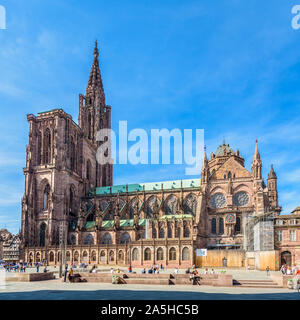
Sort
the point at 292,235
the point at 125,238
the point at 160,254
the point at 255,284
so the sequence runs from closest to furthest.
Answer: the point at 255,284
the point at 292,235
the point at 160,254
the point at 125,238

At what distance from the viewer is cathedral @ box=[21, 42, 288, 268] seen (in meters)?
66.9

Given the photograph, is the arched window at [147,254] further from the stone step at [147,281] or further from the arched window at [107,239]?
the stone step at [147,281]

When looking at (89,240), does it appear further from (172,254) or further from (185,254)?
(185,254)

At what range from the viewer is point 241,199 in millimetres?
74875

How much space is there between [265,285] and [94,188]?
73892 millimetres

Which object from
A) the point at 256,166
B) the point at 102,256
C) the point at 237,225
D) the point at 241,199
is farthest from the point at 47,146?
the point at 256,166

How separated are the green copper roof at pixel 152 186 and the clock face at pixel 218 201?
28.2ft

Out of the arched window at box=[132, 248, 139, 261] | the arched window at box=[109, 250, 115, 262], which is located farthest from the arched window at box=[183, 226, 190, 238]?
the arched window at box=[109, 250, 115, 262]

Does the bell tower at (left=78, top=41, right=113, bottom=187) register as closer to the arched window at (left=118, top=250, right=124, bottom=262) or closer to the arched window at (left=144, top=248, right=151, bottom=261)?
the arched window at (left=118, top=250, right=124, bottom=262)

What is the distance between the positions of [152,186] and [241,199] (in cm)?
2536

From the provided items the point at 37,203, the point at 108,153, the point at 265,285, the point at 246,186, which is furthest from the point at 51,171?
the point at 265,285

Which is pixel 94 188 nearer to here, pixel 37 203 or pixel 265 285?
pixel 37 203
